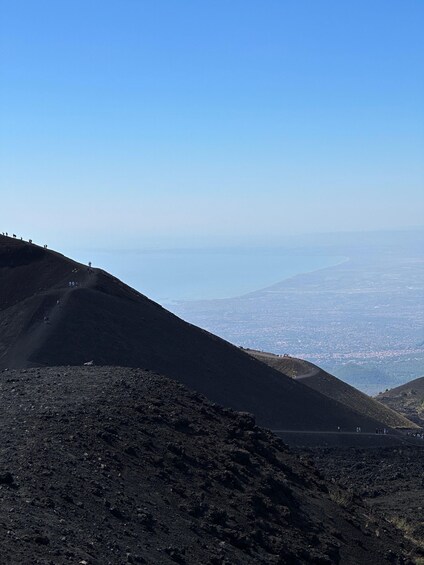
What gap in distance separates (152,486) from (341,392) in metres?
48.6

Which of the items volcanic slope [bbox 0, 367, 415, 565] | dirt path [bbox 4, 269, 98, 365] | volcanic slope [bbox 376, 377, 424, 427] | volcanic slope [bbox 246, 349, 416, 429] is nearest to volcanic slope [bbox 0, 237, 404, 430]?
dirt path [bbox 4, 269, 98, 365]

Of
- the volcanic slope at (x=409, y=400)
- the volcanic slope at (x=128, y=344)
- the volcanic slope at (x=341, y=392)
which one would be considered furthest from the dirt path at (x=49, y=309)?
the volcanic slope at (x=409, y=400)

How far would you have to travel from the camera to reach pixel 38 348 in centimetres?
4531

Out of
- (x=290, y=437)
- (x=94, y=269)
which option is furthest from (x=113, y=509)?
(x=94, y=269)

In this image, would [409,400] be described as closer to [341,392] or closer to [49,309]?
[341,392]

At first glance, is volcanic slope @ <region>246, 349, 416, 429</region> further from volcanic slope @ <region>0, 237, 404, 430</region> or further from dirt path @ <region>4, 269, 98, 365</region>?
dirt path @ <region>4, 269, 98, 365</region>

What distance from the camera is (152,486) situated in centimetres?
1895

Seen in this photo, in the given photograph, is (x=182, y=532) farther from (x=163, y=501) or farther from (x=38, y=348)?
(x=38, y=348)

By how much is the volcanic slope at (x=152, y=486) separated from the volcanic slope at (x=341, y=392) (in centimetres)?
3325

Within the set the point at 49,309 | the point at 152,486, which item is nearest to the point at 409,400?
the point at 49,309

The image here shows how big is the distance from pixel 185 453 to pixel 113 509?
4.95 m

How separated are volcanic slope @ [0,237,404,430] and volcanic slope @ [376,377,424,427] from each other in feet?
63.0

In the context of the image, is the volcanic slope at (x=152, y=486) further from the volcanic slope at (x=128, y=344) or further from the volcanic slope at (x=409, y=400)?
the volcanic slope at (x=409, y=400)

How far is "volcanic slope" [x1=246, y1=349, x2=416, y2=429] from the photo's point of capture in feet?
200
